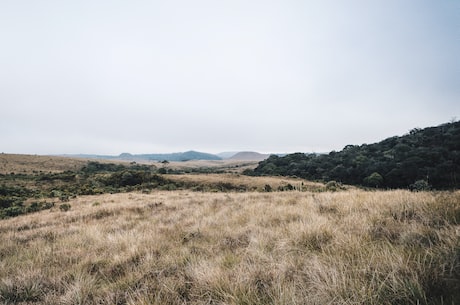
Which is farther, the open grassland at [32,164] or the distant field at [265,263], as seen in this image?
the open grassland at [32,164]

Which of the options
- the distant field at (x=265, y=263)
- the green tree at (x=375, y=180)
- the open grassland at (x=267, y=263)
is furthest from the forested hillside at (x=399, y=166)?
the open grassland at (x=267, y=263)

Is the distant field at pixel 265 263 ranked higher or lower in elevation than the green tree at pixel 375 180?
higher

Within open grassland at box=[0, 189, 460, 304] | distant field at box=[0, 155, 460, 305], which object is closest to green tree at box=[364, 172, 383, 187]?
distant field at box=[0, 155, 460, 305]

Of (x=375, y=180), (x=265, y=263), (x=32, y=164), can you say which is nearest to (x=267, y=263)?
(x=265, y=263)

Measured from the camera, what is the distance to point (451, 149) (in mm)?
47938

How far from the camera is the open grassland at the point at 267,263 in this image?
2.25 meters

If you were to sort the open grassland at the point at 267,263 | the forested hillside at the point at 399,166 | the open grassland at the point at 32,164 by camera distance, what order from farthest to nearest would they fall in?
the open grassland at the point at 32,164 < the forested hillside at the point at 399,166 < the open grassland at the point at 267,263

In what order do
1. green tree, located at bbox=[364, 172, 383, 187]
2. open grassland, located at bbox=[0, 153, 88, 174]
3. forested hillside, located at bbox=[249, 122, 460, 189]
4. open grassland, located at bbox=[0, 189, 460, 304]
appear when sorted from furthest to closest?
1. open grassland, located at bbox=[0, 153, 88, 174]
2. green tree, located at bbox=[364, 172, 383, 187]
3. forested hillside, located at bbox=[249, 122, 460, 189]
4. open grassland, located at bbox=[0, 189, 460, 304]

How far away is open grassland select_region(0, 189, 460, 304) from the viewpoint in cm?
225

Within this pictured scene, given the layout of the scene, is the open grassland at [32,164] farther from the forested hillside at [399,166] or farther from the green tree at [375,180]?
the green tree at [375,180]

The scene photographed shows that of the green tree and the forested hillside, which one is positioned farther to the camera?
the green tree

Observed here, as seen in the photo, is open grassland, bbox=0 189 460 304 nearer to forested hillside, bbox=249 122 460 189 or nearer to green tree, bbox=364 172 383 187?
forested hillside, bbox=249 122 460 189

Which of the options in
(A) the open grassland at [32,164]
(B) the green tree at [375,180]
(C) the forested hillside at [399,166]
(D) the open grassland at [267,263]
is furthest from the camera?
(A) the open grassland at [32,164]

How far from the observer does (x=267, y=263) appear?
10.9 feet
